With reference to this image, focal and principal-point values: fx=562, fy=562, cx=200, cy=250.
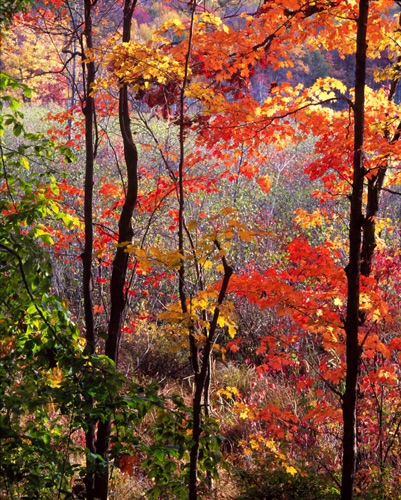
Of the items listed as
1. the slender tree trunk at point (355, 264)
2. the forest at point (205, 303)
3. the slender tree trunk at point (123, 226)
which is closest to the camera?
the forest at point (205, 303)

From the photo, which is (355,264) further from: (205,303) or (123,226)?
(123,226)

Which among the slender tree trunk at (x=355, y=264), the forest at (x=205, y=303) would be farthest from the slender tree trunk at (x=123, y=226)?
the slender tree trunk at (x=355, y=264)

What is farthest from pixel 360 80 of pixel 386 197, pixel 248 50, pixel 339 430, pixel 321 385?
pixel 386 197

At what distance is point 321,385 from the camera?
7859mm

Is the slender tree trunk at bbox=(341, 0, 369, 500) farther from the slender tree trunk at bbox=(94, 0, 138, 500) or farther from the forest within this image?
the slender tree trunk at bbox=(94, 0, 138, 500)

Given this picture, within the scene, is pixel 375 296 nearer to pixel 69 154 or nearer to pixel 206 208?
pixel 69 154

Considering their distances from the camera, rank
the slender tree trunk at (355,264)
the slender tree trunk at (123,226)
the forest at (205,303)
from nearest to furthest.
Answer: the forest at (205,303)
the slender tree trunk at (355,264)
the slender tree trunk at (123,226)

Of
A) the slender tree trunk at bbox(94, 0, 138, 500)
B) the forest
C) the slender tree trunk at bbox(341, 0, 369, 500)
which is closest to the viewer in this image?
the forest

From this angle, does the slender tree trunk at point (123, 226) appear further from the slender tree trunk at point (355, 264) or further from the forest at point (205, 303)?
the slender tree trunk at point (355, 264)

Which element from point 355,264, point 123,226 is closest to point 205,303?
point 355,264

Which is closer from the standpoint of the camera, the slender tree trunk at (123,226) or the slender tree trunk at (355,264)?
the slender tree trunk at (355,264)

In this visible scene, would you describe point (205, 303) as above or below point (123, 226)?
below

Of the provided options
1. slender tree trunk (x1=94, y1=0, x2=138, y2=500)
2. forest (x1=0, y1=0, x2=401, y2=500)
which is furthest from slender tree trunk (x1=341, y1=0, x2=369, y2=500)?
slender tree trunk (x1=94, y1=0, x2=138, y2=500)

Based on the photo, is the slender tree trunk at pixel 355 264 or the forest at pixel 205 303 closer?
the forest at pixel 205 303
